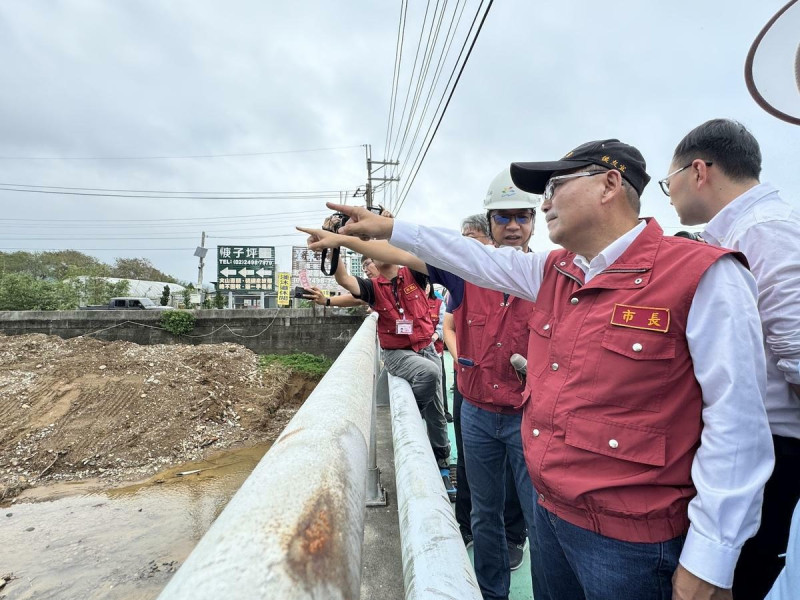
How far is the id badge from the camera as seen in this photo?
320cm

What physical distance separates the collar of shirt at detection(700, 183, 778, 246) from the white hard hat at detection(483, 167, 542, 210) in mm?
813

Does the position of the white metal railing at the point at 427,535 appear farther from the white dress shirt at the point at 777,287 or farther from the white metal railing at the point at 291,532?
the white dress shirt at the point at 777,287

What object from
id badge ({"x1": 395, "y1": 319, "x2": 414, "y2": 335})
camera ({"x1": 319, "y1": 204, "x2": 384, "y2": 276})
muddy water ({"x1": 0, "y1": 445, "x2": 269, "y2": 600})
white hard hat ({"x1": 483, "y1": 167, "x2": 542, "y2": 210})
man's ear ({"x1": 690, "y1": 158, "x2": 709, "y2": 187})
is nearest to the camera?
man's ear ({"x1": 690, "y1": 158, "x2": 709, "y2": 187})

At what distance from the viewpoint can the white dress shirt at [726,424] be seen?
0.84 m

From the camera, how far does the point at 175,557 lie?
4949 millimetres

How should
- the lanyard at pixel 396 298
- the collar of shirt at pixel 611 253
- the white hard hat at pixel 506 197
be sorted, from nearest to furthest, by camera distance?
the collar of shirt at pixel 611 253 < the white hard hat at pixel 506 197 < the lanyard at pixel 396 298

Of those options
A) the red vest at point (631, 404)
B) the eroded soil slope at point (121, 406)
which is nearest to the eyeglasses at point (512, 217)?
the red vest at point (631, 404)

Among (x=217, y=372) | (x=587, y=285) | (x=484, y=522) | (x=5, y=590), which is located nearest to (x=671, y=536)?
(x=587, y=285)

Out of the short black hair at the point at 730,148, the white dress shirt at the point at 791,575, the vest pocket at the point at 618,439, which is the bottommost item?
the white dress shirt at the point at 791,575

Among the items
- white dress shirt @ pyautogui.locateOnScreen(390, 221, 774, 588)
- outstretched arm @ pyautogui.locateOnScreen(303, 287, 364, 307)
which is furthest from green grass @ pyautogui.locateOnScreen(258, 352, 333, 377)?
white dress shirt @ pyautogui.locateOnScreen(390, 221, 774, 588)

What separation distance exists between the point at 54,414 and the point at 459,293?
402 inches

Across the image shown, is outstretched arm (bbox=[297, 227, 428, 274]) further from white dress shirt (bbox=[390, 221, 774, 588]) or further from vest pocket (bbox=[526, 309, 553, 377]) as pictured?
white dress shirt (bbox=[390, 221, 774, 588])

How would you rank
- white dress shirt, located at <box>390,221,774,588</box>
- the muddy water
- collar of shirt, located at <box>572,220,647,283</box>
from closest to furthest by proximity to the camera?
1. white dress shirt, located at <box>390,221,774,588</box>
2. collar of shirt, located at <box>572,220,647,283</box>
3. the muddy water

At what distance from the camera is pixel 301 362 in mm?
12484
